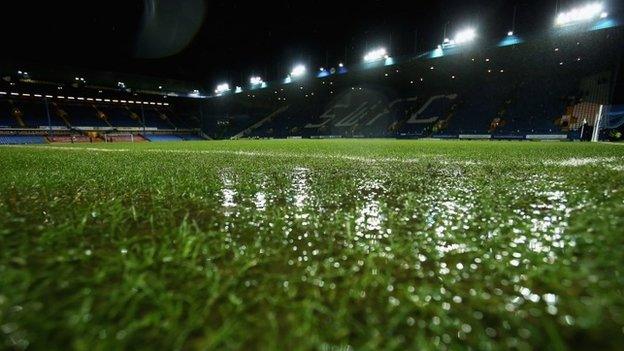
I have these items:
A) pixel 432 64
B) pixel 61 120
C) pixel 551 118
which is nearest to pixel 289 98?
pixel 432 64

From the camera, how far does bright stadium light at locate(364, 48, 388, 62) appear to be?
27264 mm

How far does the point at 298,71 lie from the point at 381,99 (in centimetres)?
1186

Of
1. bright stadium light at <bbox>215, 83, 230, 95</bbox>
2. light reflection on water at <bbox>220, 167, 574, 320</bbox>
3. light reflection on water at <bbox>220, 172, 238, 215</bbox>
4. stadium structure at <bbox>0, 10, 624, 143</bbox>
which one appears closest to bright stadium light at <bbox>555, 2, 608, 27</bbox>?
stadium structure at <bbox>0, 10, 624, 143</bbox>

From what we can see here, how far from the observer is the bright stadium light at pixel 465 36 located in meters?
21.5

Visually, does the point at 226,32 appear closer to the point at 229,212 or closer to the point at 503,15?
the point at 503,15

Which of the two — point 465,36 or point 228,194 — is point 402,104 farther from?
point 228,194

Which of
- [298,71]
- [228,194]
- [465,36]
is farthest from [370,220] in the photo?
[298,71]

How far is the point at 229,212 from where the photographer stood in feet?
6.67

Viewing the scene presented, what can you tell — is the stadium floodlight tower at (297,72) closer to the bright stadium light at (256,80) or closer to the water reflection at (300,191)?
the bright stadium light at (256,80)

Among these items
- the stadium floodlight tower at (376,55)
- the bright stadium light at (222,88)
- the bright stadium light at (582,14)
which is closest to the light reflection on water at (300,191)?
the bright stadium light at (582,14)

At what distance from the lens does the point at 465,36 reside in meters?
21.8

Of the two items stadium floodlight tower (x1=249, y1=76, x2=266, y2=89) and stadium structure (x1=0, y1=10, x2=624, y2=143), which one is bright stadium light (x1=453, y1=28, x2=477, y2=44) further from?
stadium floodlight tower (x1=249, y1=76, x2=266, y2=89)

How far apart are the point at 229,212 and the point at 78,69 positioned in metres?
47.4

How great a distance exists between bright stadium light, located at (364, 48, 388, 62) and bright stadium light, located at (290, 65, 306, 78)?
27.1 feet
